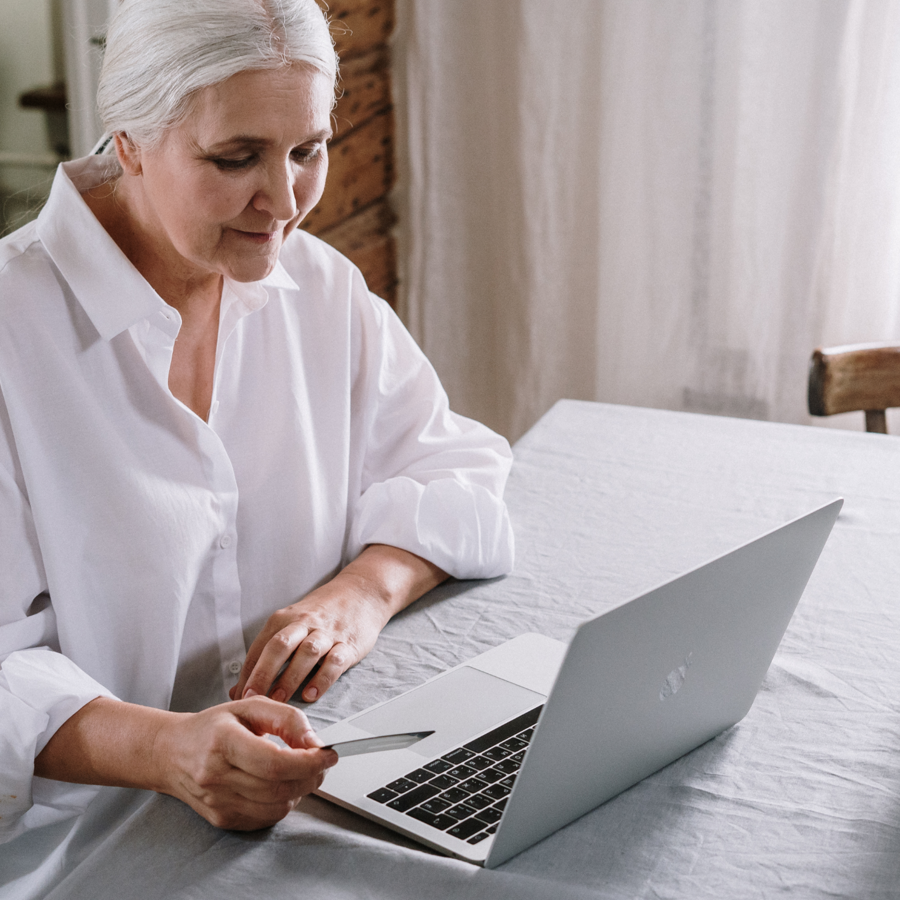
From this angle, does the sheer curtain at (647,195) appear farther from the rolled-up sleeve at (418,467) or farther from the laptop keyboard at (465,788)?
the laptop keyboard at (465,788)

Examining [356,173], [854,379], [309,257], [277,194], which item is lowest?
[854,379]

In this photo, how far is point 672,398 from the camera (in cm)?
271

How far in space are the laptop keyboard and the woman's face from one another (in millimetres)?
509

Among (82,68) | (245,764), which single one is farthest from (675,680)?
(82,68)

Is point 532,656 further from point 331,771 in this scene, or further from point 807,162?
point 807,162

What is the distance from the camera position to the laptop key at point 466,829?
29.9 inches

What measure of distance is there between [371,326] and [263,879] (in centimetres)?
73

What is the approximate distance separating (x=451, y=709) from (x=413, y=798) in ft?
0.42

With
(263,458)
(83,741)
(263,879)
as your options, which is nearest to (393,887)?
(263,879)

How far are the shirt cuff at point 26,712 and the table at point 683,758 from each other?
0.37 feet

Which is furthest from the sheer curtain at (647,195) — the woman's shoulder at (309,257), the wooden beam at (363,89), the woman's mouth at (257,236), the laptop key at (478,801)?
the laptop key at (478,801)

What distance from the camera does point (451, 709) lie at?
3.01ft

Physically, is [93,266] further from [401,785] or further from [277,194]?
[401,785]

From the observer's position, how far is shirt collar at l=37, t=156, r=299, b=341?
103 cm
